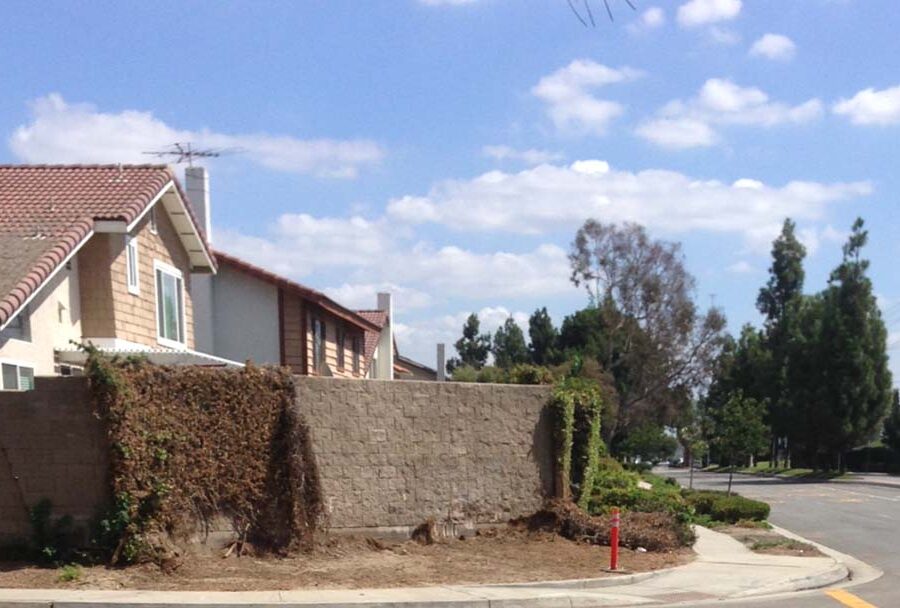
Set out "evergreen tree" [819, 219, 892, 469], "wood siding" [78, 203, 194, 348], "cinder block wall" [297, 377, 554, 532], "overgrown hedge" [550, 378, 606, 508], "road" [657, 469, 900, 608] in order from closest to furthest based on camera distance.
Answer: "road" [657, 469, 900, 608]
"cinder block wall" [297, 377, 554, 532]
"overgrown hedge" [550, 378, 606, 508]
"wood siding" [78, 203, 194, 348]
"evergreen tree" [819, 219, 892, 469]

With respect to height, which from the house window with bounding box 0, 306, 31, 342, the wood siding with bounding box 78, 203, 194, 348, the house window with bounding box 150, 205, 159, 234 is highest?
the house window with bounding box 150, 205, 159, 234

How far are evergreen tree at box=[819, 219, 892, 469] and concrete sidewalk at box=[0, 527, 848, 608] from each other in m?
43.9

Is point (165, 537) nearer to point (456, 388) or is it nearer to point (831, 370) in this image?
point (456, 388)

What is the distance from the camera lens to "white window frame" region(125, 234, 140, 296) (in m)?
19.8

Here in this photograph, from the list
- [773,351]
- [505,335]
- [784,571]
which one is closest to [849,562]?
[784,571]

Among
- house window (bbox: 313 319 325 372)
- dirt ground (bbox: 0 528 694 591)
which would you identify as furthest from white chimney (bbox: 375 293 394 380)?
dirt ground (bbox: 0 528 694 591)

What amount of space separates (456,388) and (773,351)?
60.1m

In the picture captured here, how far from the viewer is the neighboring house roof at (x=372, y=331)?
122 feet

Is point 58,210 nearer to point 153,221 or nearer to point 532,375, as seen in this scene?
point 153,221

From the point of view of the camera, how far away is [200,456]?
45.8ft

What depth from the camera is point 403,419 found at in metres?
16.1

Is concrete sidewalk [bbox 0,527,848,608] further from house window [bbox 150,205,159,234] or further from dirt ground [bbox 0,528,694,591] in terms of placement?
house window [bbox 150,205,159,234]

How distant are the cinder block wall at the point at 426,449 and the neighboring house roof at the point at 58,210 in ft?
15.9

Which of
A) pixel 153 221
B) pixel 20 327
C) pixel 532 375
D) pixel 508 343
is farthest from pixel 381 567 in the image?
pixel 508 343
